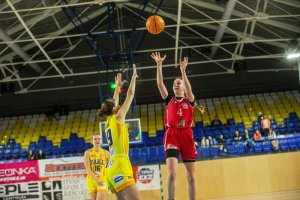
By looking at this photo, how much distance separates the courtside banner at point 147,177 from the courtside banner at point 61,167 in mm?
1840

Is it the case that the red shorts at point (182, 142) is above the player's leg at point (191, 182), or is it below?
above

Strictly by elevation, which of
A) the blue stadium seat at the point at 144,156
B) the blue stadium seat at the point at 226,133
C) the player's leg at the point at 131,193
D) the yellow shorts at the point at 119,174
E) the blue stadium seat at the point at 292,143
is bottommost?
the player's leg at the point at 131,193

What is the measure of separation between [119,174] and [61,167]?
31.2ft

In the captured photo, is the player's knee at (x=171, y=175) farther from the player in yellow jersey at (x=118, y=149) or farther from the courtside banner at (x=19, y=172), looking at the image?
the courtside banner at (x=19, y=172)

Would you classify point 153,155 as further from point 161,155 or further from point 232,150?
point 232,150

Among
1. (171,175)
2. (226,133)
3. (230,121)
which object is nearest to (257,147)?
(226,133)

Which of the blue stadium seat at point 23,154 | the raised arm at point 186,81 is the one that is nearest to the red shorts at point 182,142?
the raised arm at point 186,81

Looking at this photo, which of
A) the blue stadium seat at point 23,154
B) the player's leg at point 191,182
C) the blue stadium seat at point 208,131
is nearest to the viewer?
the player's leg at point 191,182

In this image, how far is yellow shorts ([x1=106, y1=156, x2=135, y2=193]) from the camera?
18.0 ft

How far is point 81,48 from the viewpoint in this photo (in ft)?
81.7

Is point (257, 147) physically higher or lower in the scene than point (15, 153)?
lower

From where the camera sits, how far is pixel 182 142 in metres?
6.82

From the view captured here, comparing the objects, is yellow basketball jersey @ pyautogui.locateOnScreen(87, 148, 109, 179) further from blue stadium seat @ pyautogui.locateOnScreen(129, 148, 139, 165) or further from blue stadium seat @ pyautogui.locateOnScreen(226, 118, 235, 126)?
blue stadium seat @ pyautogui.locateOnScreen(226, 118, 235, 126)

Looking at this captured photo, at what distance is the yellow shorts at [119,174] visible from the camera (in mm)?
5492
